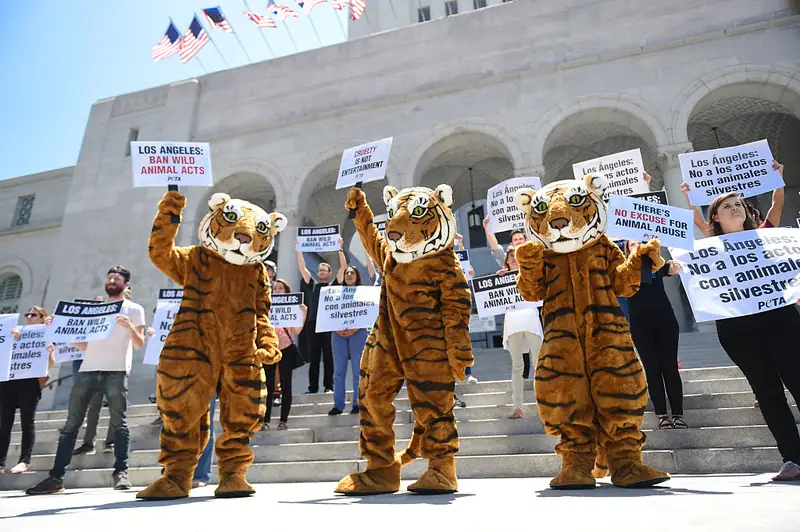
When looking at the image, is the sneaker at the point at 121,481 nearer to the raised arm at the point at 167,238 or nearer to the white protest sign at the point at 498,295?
the raised arm at the point at 167,238

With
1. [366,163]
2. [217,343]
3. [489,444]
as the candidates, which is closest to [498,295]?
[489,444]

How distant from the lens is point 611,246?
3695 millimetres

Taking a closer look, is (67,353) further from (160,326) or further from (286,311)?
(286,311)

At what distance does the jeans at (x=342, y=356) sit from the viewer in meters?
6.16

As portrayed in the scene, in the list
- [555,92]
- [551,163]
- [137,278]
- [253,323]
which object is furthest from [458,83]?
[253,323]

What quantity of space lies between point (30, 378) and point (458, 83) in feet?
33.2

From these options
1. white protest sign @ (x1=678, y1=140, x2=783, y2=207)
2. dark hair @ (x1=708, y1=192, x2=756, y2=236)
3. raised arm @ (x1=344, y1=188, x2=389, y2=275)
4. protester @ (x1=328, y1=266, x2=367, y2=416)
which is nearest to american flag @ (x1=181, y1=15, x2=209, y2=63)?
protester @ (x1=328, y1=266, x2=367, y2=416)

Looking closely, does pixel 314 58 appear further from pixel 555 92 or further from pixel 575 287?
pixel 575 287

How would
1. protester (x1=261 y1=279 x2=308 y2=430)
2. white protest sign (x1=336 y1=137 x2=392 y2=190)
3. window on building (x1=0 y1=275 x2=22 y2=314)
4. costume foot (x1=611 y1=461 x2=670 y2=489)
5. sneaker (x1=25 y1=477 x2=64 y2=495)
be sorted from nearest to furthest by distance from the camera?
costume foot (x1=611 y1=461 x2=670 y2=489), sneaker (x1=25 y1=477 x2=64 y2=495), white protest sign (x1=336 y1=137 x2=392 y2=190), protester (x1=261 y1=279 x2=308 y2=430), window on building (x1=0 y1=275 x2=22 y2=314)

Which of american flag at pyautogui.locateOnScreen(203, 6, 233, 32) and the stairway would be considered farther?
american flag at pyautogui.locateOnScreen(203, 6, 233, 32)

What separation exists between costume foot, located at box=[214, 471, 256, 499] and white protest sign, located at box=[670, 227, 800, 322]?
3445mm

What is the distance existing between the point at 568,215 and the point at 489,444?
252 cm

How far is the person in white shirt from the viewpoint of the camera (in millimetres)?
4844

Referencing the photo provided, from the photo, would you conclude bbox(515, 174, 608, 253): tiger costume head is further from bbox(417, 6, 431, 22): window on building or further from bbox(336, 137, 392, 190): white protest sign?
bbox(417, 6, 431, 22): window on building
